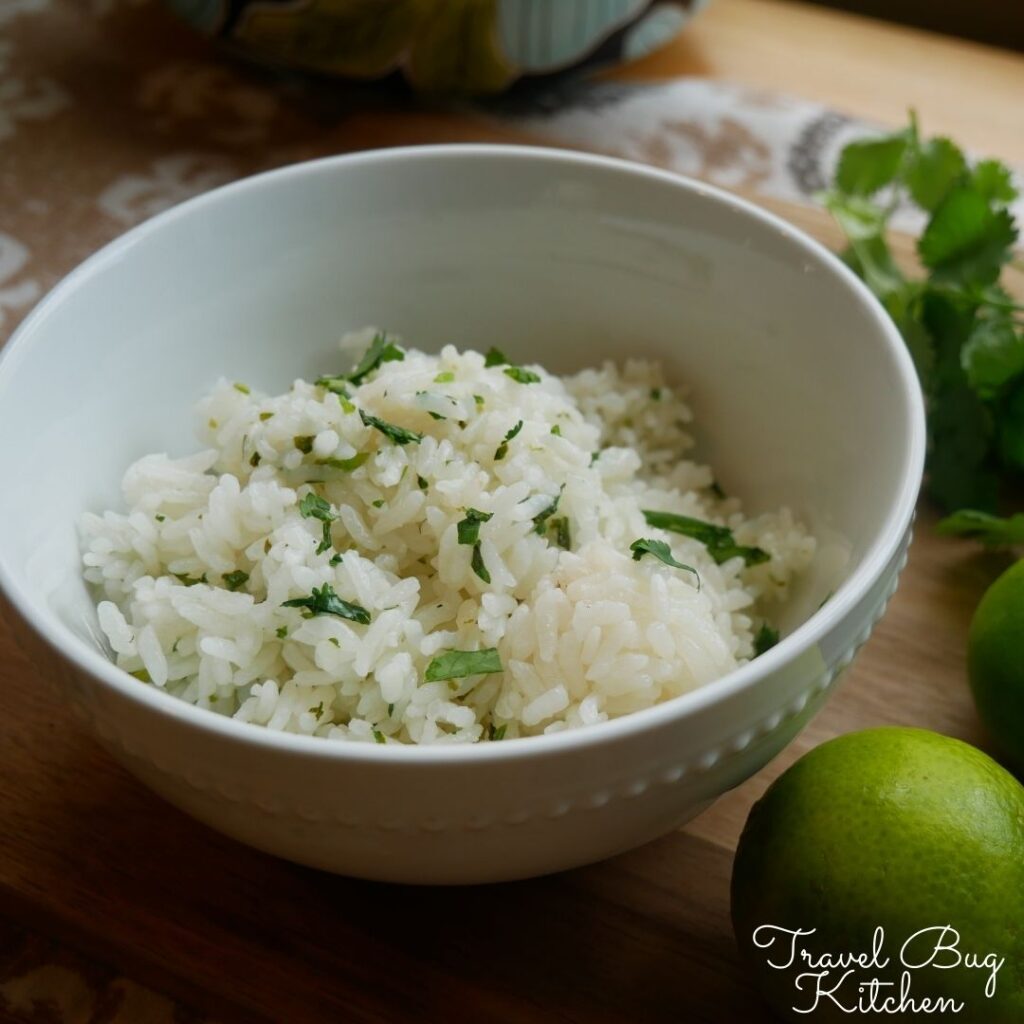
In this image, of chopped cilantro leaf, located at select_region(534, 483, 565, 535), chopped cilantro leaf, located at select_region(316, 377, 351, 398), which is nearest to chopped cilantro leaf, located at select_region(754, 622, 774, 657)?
chopped cilantro leaf, located at select_region(534, 483, 565, 535)

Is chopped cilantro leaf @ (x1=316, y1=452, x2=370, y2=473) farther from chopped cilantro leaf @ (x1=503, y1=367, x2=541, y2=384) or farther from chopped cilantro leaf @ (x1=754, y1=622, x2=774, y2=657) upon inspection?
chopped cilantro leaf @ (x1=754, y1=622, x2=774, y2=657)

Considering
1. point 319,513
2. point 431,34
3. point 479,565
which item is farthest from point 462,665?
point 431,34

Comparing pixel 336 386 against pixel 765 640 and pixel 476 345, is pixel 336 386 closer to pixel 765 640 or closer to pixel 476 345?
pixel 476 345

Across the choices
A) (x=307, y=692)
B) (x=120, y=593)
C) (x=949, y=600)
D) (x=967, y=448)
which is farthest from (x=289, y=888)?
(x=967, y=448)

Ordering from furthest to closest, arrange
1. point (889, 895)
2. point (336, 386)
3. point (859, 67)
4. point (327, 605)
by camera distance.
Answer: point (859, 67) → point (336, 386) → point (327, 605) → point (889, 895)

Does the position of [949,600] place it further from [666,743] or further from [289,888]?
[289,888]

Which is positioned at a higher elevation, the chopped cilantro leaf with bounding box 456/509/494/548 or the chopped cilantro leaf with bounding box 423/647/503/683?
the chopped cilantro leaf with bounding box 456/509/494/548

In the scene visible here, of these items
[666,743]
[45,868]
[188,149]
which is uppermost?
[666,743]
